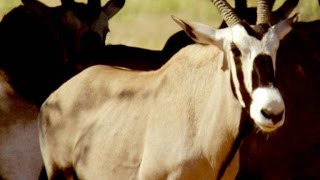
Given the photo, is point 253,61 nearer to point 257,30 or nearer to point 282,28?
point 257,30

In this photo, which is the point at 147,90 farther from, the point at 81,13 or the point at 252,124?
the point at 81,13

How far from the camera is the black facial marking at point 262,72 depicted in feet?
23.7

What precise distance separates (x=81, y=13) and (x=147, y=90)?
367cm

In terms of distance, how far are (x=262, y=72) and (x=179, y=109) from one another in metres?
0.84

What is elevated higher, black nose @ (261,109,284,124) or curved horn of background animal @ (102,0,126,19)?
black nose @ (261,109,284,124)

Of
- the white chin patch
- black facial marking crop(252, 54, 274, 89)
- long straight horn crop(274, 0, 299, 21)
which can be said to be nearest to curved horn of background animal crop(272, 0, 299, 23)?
long straight horn crop(274, 0, 299, 21)

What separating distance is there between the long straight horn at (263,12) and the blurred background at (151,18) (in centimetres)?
764

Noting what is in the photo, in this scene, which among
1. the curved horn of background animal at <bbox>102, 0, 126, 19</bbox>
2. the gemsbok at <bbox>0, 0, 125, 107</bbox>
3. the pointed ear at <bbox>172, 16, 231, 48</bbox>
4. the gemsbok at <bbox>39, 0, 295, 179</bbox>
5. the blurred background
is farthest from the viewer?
the blurred background

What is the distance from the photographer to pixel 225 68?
7645 mm

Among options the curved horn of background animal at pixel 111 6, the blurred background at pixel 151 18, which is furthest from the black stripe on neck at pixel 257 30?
the blurred background at pixel 151 18

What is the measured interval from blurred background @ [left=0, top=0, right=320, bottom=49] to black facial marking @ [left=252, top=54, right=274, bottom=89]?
333 inches

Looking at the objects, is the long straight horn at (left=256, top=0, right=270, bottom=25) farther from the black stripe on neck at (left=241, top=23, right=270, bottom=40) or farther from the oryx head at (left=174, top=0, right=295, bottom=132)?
the black stripe on neck at (left=241, top=23, right=270, bottom=40)

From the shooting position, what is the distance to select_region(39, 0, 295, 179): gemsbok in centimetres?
736

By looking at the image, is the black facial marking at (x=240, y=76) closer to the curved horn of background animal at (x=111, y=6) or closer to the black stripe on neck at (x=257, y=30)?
the black stripe on neck at (x=257, y=30)
